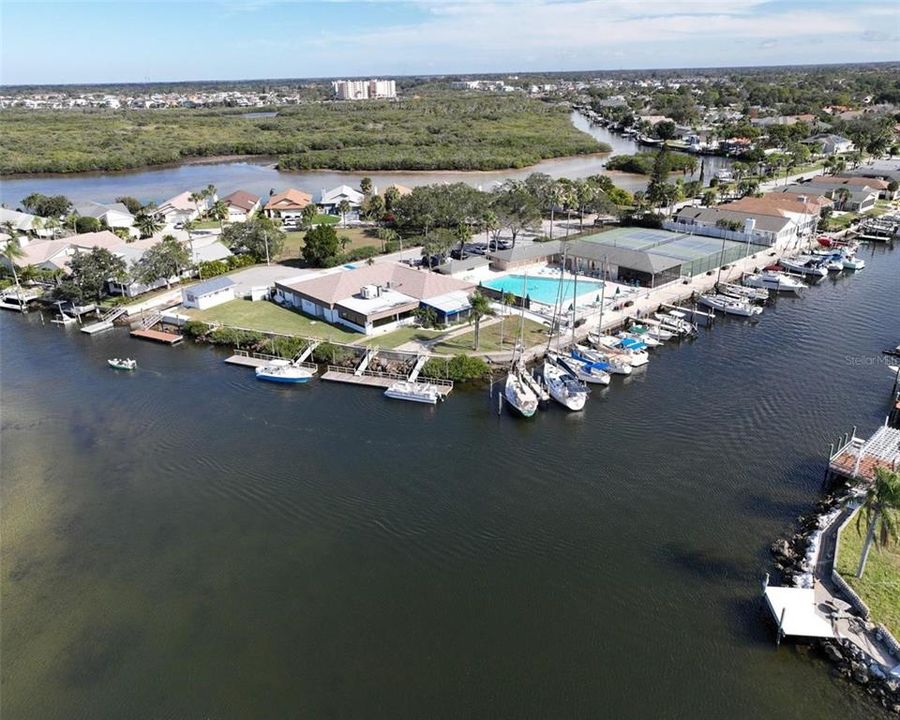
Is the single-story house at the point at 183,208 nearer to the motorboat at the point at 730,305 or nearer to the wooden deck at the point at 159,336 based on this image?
the wooden deck at the point at 159,336

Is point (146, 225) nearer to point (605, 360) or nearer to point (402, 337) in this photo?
point (402, 337)

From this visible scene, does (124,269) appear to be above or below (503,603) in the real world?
above

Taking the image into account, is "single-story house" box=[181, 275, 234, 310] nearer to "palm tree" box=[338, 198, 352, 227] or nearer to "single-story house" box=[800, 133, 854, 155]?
"palm tree" box=[338, 198, 352, 227]

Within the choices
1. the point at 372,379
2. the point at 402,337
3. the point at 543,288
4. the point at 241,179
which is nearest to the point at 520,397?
the point at 372,379

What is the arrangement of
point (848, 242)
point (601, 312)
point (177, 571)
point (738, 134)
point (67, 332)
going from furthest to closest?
point (738, 134)
point (848, 242)
point (67, 332)
point (601, 312)
point (177, 571)

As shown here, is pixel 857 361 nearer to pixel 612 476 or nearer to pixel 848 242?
pixel 612 476

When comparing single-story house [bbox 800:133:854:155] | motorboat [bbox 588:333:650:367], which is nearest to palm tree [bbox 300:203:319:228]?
motorboat [bbox 588:333:650:367]

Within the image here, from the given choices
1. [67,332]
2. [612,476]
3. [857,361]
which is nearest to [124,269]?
[67,332]
